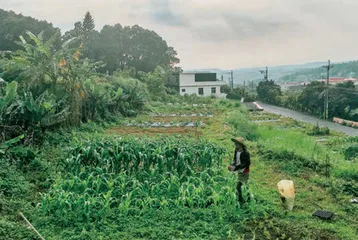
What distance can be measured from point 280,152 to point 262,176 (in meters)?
1.60

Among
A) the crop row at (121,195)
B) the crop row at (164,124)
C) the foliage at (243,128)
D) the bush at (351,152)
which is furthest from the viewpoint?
the crop row at (164,124)

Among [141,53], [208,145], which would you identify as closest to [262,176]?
[208,145]

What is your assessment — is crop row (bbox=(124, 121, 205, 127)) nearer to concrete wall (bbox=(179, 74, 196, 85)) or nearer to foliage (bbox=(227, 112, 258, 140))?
foliage (bbox=(227, 112, 258, 140))

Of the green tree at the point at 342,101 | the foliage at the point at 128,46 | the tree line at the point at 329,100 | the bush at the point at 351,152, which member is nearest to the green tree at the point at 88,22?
the foliage at the point at 128,46

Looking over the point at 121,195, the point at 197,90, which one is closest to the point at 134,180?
the point at 121,195

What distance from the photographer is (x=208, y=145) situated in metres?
9.09

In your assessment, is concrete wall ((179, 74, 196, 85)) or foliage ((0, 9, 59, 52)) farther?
concrete wall ((179, 74, 196, 85))

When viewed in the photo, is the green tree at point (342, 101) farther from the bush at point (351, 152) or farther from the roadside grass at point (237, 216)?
the roadside grass at point (237, 216)

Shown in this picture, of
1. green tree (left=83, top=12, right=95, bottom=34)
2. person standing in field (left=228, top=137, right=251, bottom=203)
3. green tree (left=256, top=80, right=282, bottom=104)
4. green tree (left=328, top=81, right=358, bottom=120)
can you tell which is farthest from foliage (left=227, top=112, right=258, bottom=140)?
green tree (left=83, top=12, right=95, bottom=34)

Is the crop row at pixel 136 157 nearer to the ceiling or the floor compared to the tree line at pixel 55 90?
nearer to the floor

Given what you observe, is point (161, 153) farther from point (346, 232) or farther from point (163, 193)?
point (346, 232)

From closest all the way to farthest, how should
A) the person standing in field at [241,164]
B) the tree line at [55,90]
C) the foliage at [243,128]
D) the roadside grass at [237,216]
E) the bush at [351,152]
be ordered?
the roadside grass at [237,216] < the person standing in field at [241,164] < the tree line at [55,90] < the bush at [351,152] < the foliage at [243,128]

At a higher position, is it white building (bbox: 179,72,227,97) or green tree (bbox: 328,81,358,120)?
white building (bbox: 179,72,227,97)

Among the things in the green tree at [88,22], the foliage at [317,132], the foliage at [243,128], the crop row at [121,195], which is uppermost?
the green tree at [88,22]
